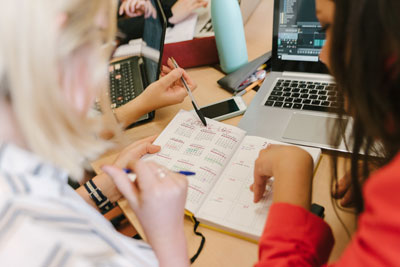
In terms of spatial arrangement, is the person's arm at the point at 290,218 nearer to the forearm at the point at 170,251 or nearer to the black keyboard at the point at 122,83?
the forearm at the point at 170,251

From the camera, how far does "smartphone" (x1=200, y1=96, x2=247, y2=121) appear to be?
36.7 inches

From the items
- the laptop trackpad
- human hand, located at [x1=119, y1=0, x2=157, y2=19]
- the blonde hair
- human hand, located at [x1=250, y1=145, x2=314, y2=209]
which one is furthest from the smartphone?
human hand, located at [x1=119, y1=0, x2=157, y2=19]

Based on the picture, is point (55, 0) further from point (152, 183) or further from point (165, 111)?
point (165, 111)

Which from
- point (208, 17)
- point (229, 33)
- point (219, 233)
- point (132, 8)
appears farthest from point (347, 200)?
point (132, 8)

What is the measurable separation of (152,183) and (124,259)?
0.14 metres

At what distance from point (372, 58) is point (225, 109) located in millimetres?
561

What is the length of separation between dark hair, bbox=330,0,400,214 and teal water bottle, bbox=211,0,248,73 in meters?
0.60

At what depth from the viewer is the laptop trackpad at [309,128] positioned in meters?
0.80

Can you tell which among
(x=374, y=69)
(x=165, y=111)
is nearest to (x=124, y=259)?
(x=374, y=69)

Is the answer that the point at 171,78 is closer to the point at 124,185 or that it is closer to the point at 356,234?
the point at 124,185

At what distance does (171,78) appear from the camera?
3.12 feet

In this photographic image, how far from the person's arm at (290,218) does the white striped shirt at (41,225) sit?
224 millimetres

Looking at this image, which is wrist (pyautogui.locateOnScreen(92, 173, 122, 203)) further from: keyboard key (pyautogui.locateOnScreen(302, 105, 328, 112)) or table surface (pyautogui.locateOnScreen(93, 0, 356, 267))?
keyboard key (pyautogui.locateOnScreen(302, 105, 328, 112))

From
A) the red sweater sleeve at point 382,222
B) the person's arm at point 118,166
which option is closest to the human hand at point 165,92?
the person's arm at point 118,166
